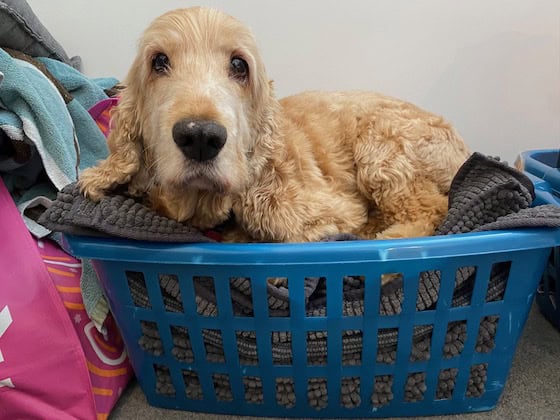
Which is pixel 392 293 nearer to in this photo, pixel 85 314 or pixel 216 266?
pixel 216 266

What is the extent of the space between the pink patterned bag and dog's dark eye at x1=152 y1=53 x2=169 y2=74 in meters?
0.40

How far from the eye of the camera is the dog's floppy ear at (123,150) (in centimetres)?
92

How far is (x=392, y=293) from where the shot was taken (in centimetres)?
87

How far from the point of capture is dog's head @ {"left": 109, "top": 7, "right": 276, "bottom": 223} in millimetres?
769

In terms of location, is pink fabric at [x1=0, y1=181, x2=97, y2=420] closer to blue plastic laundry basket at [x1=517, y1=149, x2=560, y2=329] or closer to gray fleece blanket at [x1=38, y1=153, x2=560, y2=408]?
gray fleece blanket at [x1=38, y1=153, x2=560, y2=408]

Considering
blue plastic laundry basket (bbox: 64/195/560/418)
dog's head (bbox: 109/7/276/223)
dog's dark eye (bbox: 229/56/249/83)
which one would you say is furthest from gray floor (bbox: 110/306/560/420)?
dog's dark eye (bbox: 229/56/249/83)

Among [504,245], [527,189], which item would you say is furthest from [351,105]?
[504,245]

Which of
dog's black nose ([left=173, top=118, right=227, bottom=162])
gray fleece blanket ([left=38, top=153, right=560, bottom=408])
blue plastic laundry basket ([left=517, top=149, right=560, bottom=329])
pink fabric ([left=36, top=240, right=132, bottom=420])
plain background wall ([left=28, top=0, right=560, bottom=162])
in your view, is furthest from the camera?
plain background wall ([left=28, top=0, right=560, bottom=162])

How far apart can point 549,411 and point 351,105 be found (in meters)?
0.86

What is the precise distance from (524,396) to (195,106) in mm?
887

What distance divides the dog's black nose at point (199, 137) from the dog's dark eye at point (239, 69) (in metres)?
0.20

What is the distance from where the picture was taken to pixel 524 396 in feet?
3.33

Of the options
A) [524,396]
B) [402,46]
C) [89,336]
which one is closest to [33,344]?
[89,336]

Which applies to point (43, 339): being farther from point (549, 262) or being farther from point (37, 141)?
point (549, 262)
